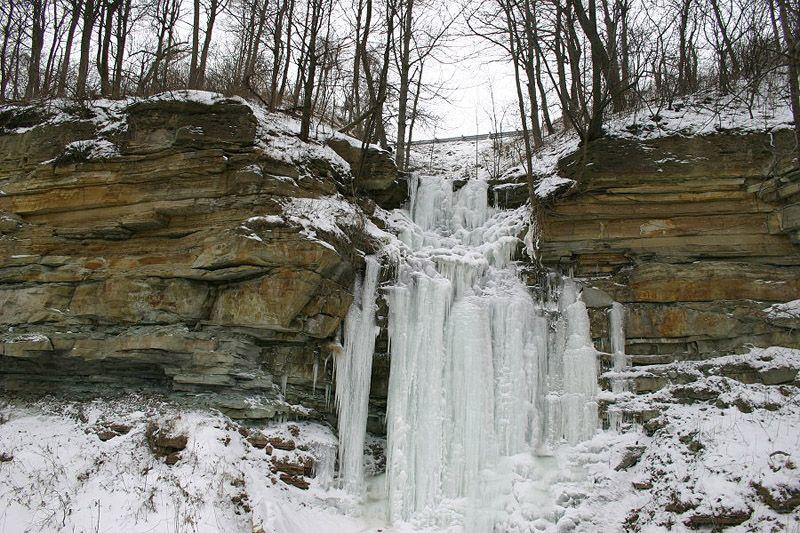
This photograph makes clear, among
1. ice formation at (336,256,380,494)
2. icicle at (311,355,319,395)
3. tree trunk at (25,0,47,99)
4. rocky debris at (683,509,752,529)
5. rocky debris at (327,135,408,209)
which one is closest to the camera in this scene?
rocky debris at (683,509,752,529)

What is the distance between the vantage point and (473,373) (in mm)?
9211

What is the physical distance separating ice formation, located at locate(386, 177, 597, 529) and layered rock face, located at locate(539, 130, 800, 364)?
801mm

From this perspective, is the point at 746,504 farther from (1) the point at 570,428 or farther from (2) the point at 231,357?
(2) the point at 231,357

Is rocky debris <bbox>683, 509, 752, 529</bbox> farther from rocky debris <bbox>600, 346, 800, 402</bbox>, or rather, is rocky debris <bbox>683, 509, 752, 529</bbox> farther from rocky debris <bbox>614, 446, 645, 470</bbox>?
rocky debris <bbox>600, 346, 800, 402</bbox>

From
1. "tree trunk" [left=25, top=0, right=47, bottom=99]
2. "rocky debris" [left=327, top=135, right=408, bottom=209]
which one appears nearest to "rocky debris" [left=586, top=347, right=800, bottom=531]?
"rocky debris" [left=327, top=135, right=408, bottom=209]

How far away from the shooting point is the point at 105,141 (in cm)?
1024

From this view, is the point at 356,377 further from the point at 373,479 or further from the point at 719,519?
the point at 719,519

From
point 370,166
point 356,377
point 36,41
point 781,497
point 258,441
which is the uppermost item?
point 36,41

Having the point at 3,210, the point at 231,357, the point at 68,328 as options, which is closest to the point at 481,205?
the point at 231,357

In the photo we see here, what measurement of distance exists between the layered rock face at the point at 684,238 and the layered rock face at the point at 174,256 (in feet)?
14.1

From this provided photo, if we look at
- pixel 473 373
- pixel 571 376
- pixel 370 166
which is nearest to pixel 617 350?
pixel 571 376

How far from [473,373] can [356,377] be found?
197 cm

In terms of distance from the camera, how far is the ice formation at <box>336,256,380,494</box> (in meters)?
9.04

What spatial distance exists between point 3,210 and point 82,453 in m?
5.07
